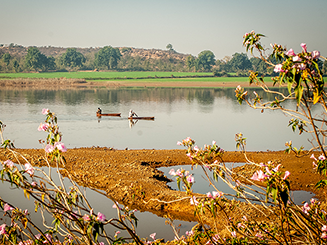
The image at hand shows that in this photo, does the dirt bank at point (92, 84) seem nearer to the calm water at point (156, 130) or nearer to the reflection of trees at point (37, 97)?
the reflection of trees at point (37, 97)

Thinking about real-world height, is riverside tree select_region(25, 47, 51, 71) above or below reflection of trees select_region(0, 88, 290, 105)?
above

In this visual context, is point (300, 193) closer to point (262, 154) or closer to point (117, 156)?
point (262, 154)

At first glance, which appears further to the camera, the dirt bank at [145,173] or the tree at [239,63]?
the tree at [239,63]

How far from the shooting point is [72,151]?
18.8m

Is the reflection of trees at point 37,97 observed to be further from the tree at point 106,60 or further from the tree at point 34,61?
the tree at point 106,60

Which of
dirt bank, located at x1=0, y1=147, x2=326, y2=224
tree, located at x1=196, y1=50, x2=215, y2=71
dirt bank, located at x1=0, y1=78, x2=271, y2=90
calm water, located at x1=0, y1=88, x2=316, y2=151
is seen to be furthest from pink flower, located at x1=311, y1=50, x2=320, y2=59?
tree, located at x1=196, y1=50, x2=215, y2=71

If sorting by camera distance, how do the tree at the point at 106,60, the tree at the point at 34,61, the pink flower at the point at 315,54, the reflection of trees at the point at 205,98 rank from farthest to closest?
the tree at the point at 106,60 → the tree at the point at 34,61 → the reflection of trees at the point at 205,98 → the pink flower at the point at 315,54

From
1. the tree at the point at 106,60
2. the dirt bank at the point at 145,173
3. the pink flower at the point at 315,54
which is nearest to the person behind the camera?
the pink flower at the point at 315,54

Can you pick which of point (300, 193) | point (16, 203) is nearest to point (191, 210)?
point (300, 193)

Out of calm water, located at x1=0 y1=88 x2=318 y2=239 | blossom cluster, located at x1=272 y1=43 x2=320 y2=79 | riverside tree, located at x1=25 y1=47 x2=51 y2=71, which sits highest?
riverside tree, located at x1=25 y1=47 x2=51 y2=71

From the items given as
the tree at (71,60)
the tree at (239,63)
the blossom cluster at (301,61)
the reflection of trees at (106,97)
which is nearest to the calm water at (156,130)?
the reflection of trees at (106,97)

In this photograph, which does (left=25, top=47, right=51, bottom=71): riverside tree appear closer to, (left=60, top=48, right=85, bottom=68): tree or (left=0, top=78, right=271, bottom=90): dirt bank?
(left=60, top=48, right=85, bottom=68): tree

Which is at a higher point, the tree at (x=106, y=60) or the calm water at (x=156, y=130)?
the tree at (x=106, y=60)

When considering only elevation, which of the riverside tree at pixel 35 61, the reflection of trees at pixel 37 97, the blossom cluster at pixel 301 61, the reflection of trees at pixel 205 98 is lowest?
the reflection of trees at pixel 37 97
